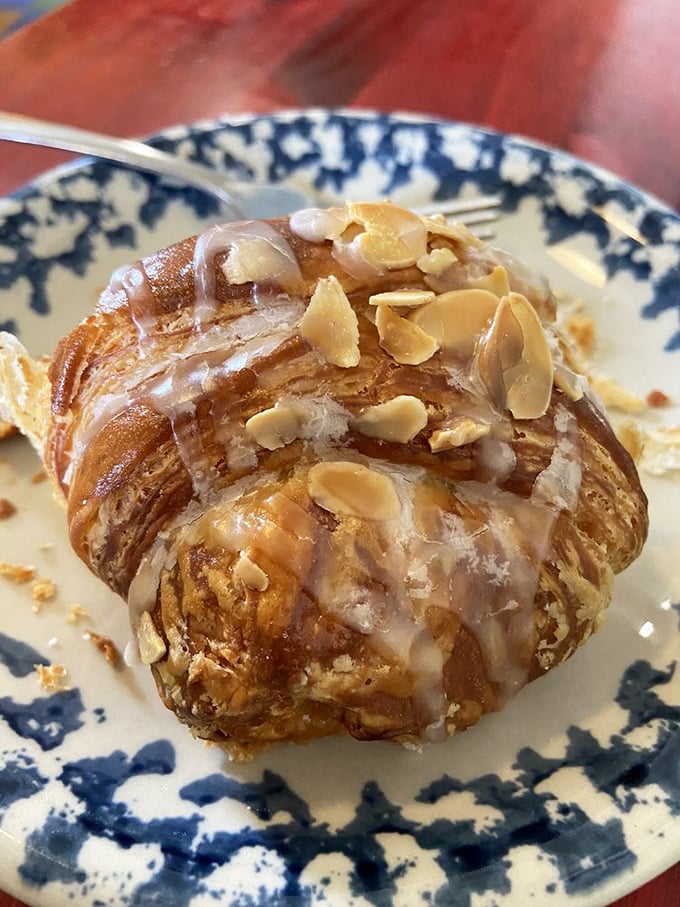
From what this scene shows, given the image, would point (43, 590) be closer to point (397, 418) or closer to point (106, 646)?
point (106, 646)

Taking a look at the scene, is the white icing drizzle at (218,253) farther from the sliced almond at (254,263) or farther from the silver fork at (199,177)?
the silver fork at (199,177)

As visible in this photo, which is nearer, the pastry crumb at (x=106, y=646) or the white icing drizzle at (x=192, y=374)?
the white icing drizzle at (x=192, y=374)

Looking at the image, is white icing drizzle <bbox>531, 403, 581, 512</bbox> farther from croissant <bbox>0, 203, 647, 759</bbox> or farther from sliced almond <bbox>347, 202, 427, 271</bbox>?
sliced almond <bbox>347, 202, 427, 271</bbox>

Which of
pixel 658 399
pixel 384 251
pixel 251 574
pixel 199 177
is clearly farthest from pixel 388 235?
pixel 199 177

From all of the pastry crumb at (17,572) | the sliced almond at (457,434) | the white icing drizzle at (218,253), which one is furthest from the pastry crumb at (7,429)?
the sliced almond at (457,434)

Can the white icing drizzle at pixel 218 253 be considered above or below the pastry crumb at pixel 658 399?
above

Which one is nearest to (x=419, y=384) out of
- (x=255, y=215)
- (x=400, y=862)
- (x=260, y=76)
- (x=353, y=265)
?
(x=353, y=265)
